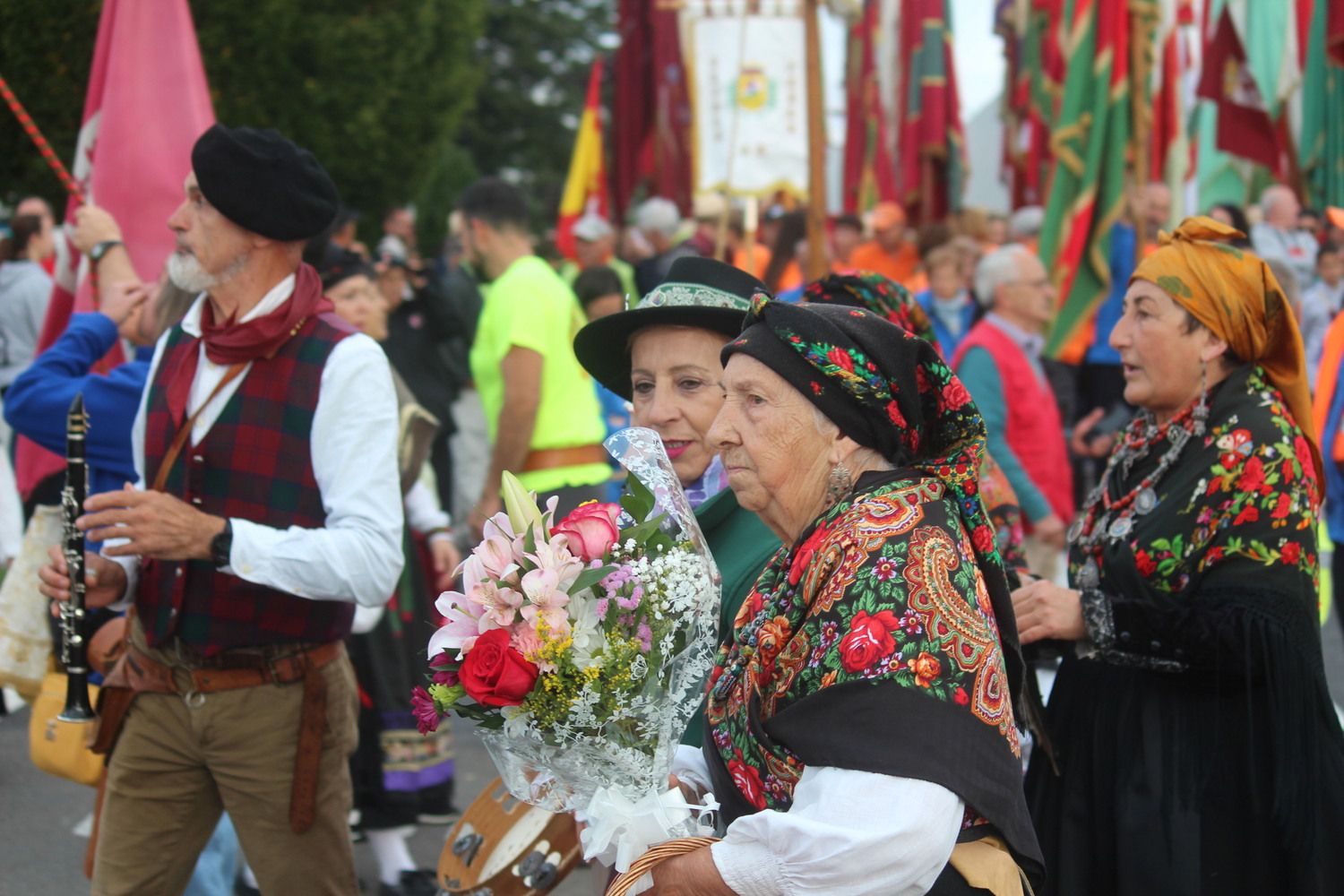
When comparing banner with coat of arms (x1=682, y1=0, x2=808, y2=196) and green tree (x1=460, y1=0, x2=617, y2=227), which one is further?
green tree (x1=460, y1=0, x2=617, y2=227)

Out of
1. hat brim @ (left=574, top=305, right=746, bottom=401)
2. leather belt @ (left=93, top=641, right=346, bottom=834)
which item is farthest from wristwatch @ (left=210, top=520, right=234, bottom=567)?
hat brim @ (left=574, top=305, right=746, bottom=401)

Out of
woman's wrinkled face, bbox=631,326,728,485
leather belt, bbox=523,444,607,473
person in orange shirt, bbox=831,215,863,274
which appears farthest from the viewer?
person in orange shirt, bbox=831,215,863,274

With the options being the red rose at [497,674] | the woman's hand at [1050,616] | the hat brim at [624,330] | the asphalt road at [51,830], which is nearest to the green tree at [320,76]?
the asphalt road at [51,830]

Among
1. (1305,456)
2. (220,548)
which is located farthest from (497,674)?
Answer: (1305,456)

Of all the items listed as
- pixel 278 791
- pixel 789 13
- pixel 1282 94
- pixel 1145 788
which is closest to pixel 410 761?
pixel 278 791

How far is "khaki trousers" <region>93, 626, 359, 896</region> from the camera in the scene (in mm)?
3262

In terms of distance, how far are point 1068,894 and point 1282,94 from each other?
9.07 meters

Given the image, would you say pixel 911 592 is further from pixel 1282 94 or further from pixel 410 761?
pixel 1282 94

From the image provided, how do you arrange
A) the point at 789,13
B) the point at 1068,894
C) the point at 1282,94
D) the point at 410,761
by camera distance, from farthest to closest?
the point at 1282,94 → the point at 789,13 → the point at 410,761 → the point at 1068,894

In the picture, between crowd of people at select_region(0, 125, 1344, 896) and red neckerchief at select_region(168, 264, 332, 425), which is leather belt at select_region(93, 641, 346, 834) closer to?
crowd of people at select_region(0, 125, 1344, 896)

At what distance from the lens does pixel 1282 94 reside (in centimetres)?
1084

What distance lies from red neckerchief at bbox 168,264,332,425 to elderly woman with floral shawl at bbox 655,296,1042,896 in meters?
1.30

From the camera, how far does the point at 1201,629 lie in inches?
130

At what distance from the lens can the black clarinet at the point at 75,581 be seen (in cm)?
326
